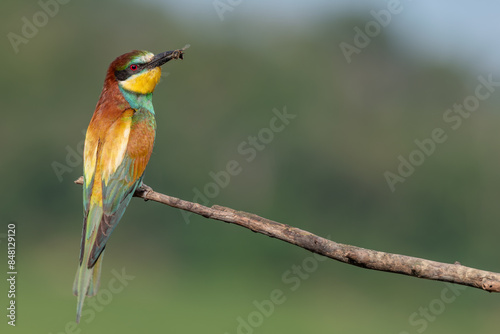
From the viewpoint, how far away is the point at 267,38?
21000 millimetres

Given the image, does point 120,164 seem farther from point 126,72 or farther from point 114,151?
point 126,72

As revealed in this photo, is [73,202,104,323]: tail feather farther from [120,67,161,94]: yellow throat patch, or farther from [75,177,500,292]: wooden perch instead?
[120,67,161,94]: yellow throat patch

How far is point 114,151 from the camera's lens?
362cm

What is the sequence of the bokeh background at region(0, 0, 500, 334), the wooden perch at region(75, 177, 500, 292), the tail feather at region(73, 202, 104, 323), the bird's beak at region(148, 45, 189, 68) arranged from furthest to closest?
the bokeh background at region(0, 0, 500, 334) → the bird's beak at region(148, 45, 189, 68) → the tail feather at region(73, 202, 104, 323) → the wooden perch at region(75, 177, 500, 292)

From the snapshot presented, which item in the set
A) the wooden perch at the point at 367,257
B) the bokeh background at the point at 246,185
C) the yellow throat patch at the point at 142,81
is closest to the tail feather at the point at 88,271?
the wooden perch at the point at 367,257

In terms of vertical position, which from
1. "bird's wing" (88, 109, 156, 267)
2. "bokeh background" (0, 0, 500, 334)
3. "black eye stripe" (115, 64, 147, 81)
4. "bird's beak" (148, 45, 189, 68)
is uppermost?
"bird's beak" (148, 45, 189, 68)

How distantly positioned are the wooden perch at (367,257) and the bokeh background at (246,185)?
12.3 metres

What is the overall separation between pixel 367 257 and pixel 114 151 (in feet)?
4.76

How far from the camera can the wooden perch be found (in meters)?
2.72

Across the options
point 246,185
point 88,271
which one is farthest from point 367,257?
point 246,185

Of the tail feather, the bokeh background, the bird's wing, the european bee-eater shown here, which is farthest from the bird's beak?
the bokeh background

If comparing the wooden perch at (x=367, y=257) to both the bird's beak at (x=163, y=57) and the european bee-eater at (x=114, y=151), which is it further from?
the bird's beak at (x=163, y=57)

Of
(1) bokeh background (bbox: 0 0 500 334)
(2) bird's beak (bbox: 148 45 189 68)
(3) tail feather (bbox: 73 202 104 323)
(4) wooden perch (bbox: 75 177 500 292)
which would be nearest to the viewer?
(4) wooden perch (bbox: 75 177 500 292)

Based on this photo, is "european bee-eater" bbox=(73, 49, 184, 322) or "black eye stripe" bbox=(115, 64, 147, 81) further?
"black eye stripe" bbox=(115, 64, 147, 81)
